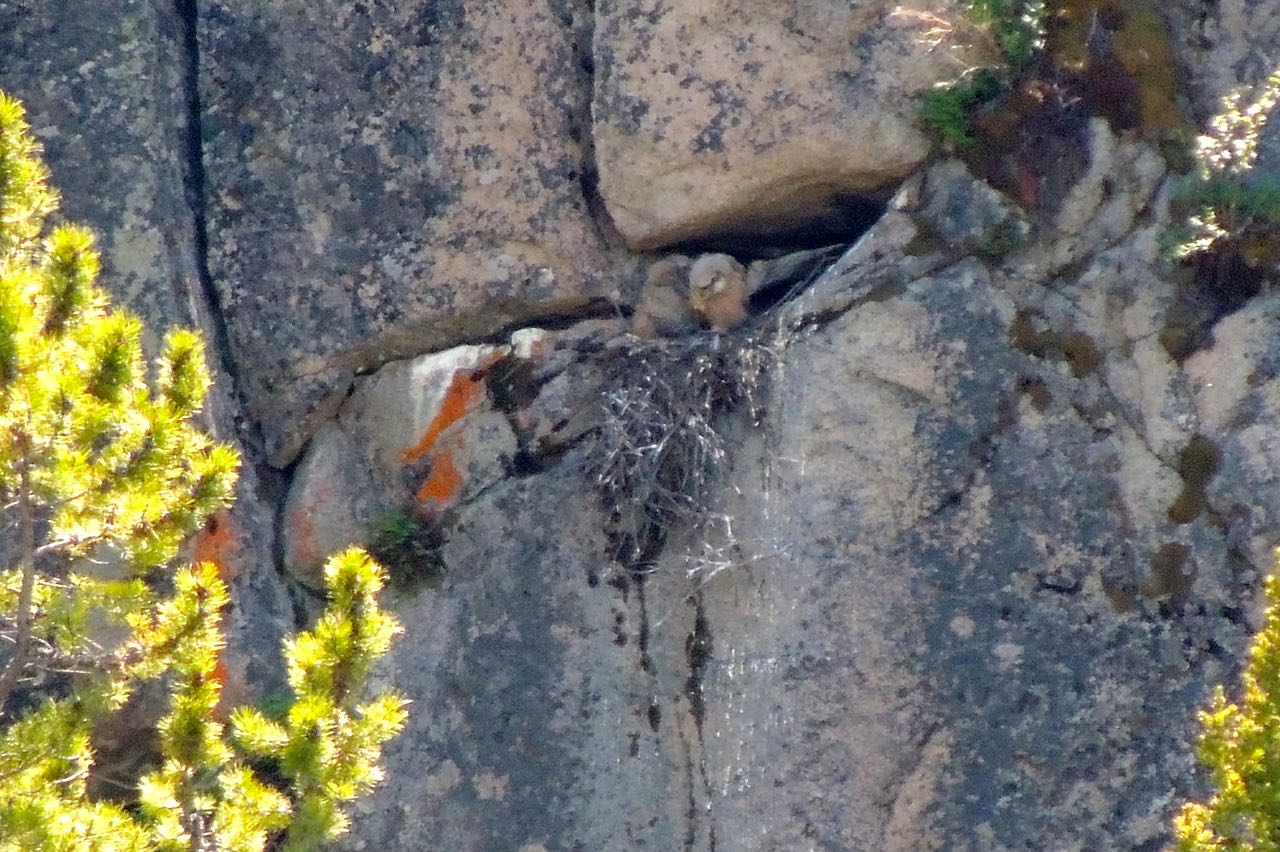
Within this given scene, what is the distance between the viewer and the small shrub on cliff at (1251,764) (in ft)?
9.54

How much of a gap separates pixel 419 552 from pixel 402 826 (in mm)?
783

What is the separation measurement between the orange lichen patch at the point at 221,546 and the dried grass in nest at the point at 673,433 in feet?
3.57

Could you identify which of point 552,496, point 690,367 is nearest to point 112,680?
point 552,496

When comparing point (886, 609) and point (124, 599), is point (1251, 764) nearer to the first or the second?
point (886, 609)

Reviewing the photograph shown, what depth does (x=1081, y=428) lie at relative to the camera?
168 inches

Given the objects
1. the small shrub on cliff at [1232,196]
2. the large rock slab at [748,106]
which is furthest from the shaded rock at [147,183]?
the small shrub on cliff at [1232,196]

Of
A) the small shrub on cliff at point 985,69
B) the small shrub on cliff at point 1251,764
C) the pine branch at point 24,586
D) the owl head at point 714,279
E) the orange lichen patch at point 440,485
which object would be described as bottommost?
the orange lichen patch at point 440,485

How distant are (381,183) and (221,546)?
1.24 metres

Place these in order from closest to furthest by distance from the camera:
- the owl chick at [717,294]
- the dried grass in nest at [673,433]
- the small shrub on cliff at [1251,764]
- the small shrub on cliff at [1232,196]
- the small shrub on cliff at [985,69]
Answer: the small shrub on cliff at [1251,764] → the small shrub on cliff at [1232,196] → the dried grass in nest at [673,433] → the small shrub on cliff at [985,69] → the owl chick at [717,294]

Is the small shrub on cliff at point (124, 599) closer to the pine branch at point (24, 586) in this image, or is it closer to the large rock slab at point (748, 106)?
the pine branch at point (24, 586)

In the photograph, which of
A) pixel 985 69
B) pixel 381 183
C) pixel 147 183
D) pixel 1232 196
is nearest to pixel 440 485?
pixel 381 183

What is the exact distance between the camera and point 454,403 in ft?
15.4

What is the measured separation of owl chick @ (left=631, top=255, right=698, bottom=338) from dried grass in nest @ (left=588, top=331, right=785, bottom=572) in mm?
210

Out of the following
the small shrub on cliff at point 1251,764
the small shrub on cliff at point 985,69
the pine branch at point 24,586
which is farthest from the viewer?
the small shrub on cliff at point 985,69
